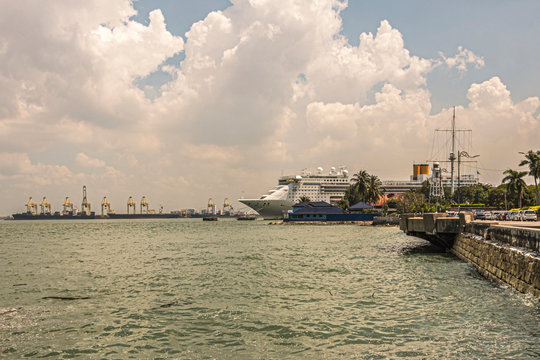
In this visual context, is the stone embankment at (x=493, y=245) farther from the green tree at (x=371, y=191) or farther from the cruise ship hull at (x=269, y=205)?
the cruise ship hull at (x=269, y=205)

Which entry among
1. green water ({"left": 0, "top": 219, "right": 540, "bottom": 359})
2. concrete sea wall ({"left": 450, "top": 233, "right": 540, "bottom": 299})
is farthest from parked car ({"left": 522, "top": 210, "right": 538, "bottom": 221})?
green water ({"left": 0, "top": 219, "right": 540, "bottom": 359})

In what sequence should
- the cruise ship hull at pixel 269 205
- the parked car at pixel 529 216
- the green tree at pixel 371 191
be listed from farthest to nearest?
the cruise ship hull at pixel 269 205, the green tree at pixel 371 191, the parked car at pixel 529 216

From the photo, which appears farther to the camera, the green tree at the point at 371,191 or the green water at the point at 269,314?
the green tree at the point at 371,191

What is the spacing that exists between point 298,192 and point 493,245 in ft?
456

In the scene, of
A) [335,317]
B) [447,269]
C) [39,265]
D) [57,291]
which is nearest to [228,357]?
[335,317]

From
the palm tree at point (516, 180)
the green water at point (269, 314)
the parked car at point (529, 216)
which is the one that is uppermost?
the palm tree at point (516, 180)

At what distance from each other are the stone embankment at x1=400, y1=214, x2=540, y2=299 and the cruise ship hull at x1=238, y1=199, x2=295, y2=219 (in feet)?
372

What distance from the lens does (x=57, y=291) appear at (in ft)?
58.1

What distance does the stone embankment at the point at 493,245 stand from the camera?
14.1 meters

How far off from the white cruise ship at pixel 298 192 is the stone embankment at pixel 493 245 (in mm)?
113239

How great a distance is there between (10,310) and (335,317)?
1154cm

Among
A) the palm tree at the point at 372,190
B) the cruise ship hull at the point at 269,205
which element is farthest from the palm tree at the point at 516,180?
the cruise ship hull at the point at 269,205

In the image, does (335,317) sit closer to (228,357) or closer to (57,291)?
(228,357)

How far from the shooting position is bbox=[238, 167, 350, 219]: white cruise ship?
14738 cm
